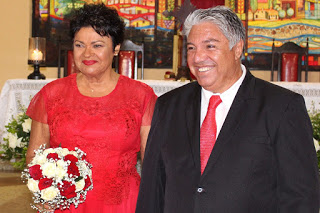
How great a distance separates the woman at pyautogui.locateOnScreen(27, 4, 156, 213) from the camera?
2.91 meters

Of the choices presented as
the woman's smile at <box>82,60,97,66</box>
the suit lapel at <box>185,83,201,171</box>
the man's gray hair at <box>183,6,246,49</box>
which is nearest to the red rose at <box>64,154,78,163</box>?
the woman's smile at <box>82,60,97,66</box>

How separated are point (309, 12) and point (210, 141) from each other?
8.00m

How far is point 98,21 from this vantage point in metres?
2.89

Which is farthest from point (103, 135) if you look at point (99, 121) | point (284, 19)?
point (284, 19)

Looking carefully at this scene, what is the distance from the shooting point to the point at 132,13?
966 cm

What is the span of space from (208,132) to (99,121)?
3.12ft

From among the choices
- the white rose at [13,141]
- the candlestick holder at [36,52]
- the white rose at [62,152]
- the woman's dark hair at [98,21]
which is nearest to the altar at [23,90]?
the candlestick holder at [36,52]

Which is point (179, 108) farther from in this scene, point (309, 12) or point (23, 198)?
point (309, 12)

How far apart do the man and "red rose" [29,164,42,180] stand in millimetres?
588

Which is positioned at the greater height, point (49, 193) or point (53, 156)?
point (53, 156)

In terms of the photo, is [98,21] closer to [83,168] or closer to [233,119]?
[83,168]

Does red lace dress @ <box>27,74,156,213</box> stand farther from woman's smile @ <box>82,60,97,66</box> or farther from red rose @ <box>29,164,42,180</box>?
red rose @ <box>29,164,42,180</box>

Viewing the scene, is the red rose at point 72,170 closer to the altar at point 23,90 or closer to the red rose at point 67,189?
the red rose at point 67,189

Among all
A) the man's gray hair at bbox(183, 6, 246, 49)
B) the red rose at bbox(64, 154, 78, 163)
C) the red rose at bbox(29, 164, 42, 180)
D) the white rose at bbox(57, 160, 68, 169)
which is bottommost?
the red rose at bbox(29, 164, 42, 180)
